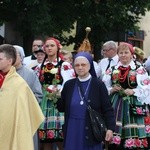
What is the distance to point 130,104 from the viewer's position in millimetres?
6996

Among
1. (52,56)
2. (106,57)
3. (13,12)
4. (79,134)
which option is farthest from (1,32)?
(79,134)

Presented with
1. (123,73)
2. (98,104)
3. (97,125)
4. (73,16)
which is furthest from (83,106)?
(73,16)

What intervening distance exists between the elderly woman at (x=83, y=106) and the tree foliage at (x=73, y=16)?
699 cm

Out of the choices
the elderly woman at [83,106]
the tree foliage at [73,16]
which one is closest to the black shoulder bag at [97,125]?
the elderly woman at [83,106]

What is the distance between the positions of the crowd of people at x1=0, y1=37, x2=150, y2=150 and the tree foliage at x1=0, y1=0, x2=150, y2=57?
4086 millimetres

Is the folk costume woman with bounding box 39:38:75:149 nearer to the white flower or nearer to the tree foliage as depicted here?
the white flower

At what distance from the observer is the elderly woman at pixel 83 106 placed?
5492 millimetres

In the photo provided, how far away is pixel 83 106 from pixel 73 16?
894 centimetres

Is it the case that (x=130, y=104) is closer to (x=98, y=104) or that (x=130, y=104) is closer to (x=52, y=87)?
(x=52, y=87)

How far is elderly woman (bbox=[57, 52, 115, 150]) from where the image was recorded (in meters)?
5.49

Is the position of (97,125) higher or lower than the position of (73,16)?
lower

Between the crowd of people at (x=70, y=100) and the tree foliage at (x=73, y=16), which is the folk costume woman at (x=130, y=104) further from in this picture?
the tree foliage at (x=73, y=16)

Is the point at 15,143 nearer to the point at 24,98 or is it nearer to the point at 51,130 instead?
the point at 24,98

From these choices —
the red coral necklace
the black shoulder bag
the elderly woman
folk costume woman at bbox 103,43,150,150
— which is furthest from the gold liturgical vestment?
the red coral necklace
